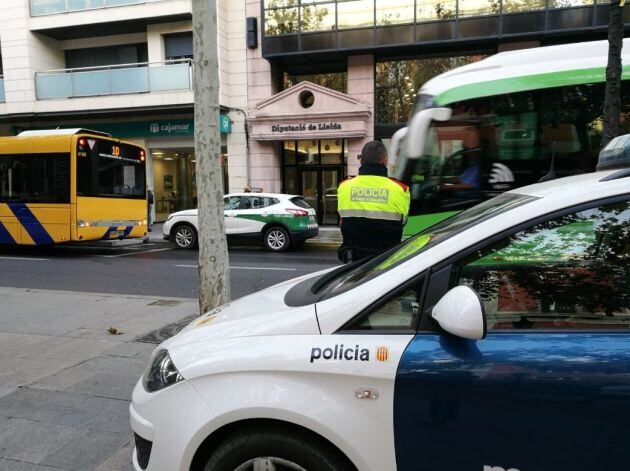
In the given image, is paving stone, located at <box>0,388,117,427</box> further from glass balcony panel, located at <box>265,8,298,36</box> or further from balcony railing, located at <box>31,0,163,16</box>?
balcony railing, located at <box>31,0,163,16</box>

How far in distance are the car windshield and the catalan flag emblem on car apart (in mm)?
364

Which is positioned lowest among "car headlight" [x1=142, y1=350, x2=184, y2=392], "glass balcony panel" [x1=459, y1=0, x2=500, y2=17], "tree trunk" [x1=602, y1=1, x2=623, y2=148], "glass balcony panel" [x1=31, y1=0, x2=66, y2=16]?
"car headlight" [x1=142, y1=350, x2=184, y2=392]

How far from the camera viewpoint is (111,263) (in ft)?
37.7

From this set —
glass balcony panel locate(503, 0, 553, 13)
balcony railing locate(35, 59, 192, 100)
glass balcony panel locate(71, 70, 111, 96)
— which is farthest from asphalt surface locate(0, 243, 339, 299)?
glass balcony panel locate(503, 0, 553, 13)

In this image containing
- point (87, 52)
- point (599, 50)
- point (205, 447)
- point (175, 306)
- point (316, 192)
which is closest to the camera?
point (205, 447)

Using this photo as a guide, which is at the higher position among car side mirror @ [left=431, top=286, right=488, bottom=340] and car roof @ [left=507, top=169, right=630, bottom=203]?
car roof @ [left=507, top=169, right=630, bottom=203]

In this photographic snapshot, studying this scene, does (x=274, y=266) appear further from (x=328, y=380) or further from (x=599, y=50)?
(x=328, y=380)

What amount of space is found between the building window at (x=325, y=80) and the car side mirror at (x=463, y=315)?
1746cm

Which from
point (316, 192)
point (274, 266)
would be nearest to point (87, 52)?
point (316, 192)

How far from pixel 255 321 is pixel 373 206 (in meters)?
2.03

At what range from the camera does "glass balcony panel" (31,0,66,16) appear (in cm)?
1925

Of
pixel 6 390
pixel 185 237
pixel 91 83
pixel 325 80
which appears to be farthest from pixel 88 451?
pixel 91 83

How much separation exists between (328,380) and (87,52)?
23.3 metres

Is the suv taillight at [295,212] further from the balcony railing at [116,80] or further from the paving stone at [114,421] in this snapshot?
the paving stone at [114,421]
